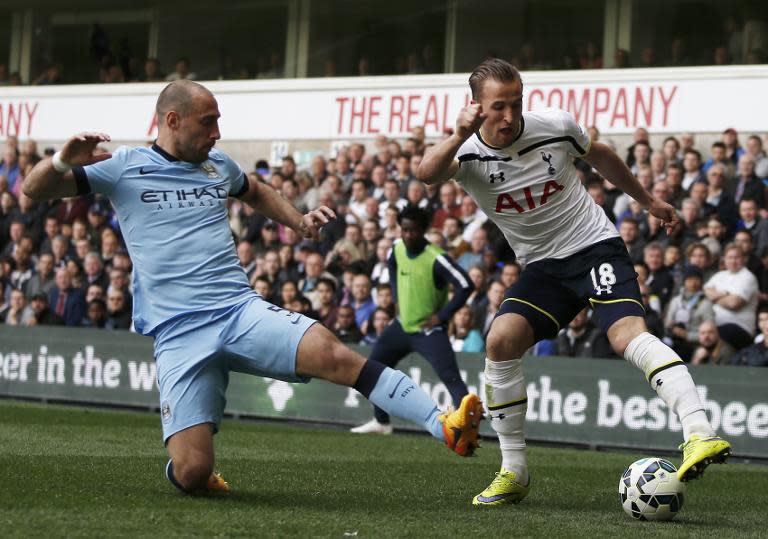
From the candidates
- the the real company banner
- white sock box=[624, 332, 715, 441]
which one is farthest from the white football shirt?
the the real company banner

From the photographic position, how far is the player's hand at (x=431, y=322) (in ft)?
46.9

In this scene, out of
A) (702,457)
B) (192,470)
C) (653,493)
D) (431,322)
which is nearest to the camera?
(702,457)

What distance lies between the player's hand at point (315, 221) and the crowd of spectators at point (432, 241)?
22.6ft

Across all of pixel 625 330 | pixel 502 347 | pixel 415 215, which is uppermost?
pixel 415 215

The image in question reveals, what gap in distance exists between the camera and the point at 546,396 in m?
14.9

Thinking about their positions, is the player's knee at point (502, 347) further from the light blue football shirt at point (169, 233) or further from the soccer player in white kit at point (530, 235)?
the light blue football shirt at point (169, 233)

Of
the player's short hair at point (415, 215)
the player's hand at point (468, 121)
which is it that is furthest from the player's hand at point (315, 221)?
the player's short hair at point (415, 215)

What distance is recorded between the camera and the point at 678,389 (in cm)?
689

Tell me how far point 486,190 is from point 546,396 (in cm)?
751

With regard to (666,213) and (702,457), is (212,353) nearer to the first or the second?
(702,457)

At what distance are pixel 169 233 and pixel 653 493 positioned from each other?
9.83ft

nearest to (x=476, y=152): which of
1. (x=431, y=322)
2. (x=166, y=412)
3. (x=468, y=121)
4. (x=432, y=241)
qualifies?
(x=468, y=121)

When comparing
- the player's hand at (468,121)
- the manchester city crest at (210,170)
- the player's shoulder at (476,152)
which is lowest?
the manchester city crest at (210,170)

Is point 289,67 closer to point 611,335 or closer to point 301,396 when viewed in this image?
point 301,396
